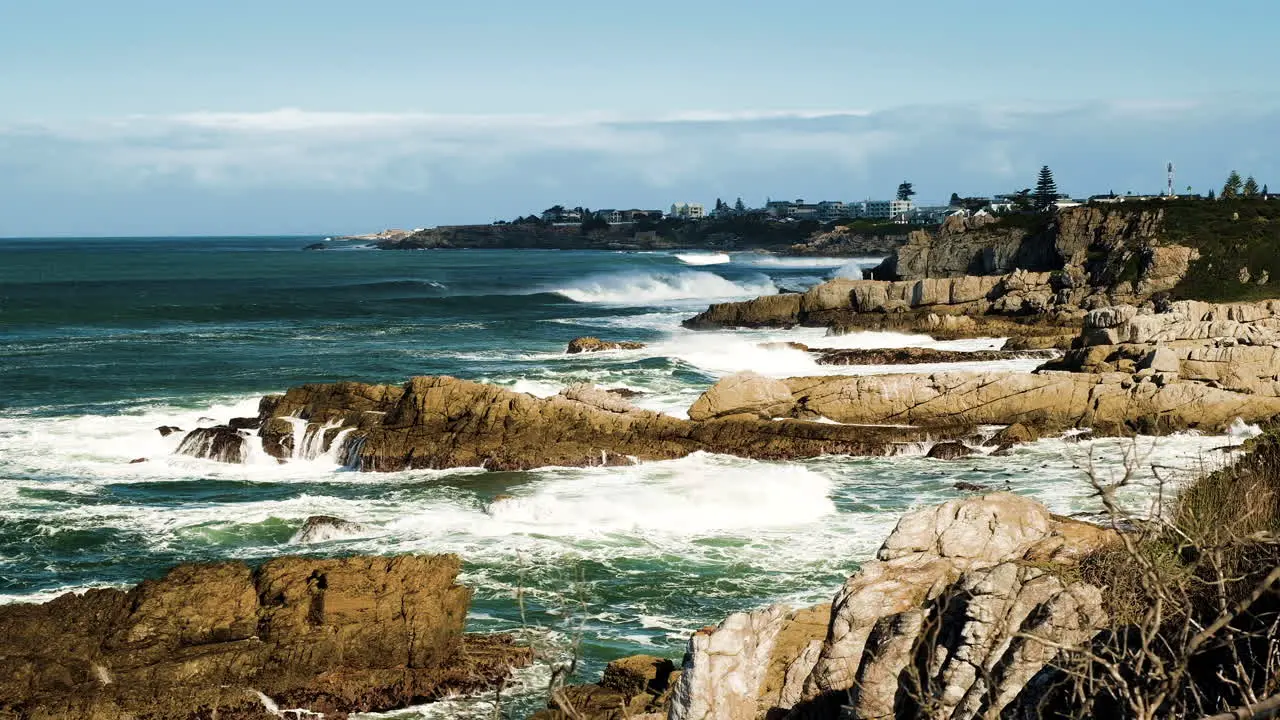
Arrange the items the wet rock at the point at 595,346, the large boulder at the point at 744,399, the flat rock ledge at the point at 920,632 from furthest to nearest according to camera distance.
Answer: the wet rock at the point at 595,346 → the large boulder at the point at 744,399 → the flat rock ledge at the point at 920,632

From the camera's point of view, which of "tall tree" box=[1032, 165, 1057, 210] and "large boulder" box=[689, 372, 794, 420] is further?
"tall tree" box=[1032, 165, 1057, 210]

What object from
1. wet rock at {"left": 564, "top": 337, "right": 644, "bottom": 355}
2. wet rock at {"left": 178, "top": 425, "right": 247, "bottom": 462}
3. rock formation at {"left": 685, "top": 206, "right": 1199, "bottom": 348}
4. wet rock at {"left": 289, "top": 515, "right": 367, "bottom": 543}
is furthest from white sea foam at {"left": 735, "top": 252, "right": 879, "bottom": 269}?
wet rock at {"left": 289, "top": 515, "right": 367, "bottom": 543}

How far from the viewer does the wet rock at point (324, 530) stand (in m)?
24.1

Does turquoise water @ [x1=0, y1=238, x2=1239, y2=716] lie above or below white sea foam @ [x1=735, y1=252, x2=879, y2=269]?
above

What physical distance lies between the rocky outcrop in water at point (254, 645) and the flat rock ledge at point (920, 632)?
354cm

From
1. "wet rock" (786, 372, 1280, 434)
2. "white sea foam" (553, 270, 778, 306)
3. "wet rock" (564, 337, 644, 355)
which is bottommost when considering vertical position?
"white sea foam" (553, 270, 778, 306)

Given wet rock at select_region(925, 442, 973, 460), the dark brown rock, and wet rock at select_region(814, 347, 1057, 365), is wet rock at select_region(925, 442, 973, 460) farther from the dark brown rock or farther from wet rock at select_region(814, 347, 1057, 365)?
wet rock at select_region(814, 347, 1057, 365)

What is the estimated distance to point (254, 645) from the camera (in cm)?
1648

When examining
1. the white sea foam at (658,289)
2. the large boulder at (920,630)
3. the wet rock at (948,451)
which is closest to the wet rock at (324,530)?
the large boulder at (920,630)

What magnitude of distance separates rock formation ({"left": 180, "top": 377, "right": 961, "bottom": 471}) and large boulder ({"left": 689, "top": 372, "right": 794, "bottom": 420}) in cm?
5

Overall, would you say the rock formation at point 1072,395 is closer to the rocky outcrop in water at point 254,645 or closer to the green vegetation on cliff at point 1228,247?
the rocky outcrop in water at point 254,645

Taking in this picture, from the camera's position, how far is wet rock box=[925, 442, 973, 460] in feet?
103

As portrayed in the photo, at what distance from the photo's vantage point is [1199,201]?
3280 inches

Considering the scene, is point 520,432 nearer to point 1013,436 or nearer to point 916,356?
point 1013,436
